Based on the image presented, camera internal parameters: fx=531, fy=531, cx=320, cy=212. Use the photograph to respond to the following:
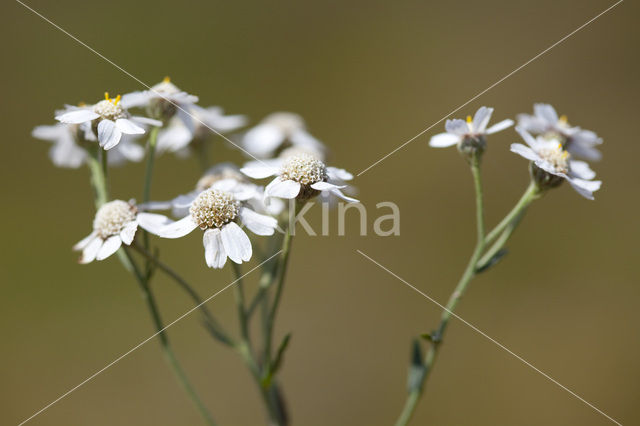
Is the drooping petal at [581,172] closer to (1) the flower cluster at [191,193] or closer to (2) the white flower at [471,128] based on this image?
(2) the white flower at [471,128]

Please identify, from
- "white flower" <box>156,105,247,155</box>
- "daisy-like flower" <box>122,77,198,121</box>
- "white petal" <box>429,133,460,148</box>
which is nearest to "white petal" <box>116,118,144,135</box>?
"daisy-like flower" <box>122,77,198,121</box>

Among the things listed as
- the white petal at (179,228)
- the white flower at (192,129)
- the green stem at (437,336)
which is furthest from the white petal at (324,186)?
the white flower at (192,129)

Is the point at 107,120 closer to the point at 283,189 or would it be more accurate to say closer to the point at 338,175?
the point at 283,189

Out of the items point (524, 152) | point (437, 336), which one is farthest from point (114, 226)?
point (524, 152)

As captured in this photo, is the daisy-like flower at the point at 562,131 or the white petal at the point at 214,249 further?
the daisy-like flower at the point at 562,131

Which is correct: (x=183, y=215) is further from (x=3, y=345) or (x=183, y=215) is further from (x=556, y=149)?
(x=3, y=345)

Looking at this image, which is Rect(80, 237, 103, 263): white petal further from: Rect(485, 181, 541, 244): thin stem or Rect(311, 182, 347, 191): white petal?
Rect(485, 181, 541, 244): thin stem

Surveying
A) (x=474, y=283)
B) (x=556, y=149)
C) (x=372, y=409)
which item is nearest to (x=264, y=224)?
(x=556, y=149)
